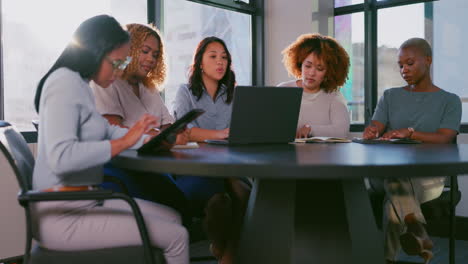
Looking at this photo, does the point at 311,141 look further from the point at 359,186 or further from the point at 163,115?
the point at 163,115

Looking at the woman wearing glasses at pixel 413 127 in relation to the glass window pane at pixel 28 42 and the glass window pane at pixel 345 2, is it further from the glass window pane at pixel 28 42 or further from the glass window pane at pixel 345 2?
the glass window pane at pixel 28 42

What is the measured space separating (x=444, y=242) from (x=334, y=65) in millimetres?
1743

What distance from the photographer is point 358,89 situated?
14.5 feet

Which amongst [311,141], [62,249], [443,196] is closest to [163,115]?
[311,141]

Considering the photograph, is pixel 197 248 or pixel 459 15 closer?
pixel 197 248

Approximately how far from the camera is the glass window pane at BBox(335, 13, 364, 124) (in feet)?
14.4

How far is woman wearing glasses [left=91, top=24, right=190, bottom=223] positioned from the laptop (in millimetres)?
405

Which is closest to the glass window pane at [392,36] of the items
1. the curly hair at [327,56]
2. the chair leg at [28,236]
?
the curly hair at [327,56]

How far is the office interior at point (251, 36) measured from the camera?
2967 mm

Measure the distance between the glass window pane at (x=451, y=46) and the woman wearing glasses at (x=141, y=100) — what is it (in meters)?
2.52

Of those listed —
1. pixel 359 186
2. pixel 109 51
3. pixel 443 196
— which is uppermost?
pixel 109 51

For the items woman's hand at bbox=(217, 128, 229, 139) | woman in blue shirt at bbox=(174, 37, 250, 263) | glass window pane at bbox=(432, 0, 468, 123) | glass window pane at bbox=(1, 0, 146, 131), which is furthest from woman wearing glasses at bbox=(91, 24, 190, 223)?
glass window pane at bbox=(432, 0, 468, 123)

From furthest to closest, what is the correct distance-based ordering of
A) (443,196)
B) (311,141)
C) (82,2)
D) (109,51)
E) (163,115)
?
1. (82,2)
2. (163,115)
3. (443,196)
4. (311,141)
5. (109,51)

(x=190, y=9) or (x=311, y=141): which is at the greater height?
(x=190, y=9)
